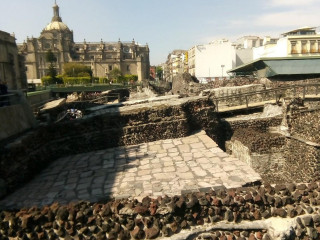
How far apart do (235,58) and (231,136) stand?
41.5 metres

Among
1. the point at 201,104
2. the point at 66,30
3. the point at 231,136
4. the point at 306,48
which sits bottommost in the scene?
the point at 231,136

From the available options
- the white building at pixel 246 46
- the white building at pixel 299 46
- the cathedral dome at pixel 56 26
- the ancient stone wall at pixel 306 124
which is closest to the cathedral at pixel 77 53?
the cathedral dome at pixel 56 26

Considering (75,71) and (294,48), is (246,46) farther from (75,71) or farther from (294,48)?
(75,71)

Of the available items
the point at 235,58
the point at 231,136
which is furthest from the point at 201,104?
the point at 235,58

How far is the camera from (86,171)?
255 inches

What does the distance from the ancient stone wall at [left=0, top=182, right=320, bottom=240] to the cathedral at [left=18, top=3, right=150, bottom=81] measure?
249ft

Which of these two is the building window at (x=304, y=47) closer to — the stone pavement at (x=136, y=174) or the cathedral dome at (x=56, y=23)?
the stone pavement at (x=136, y=174)

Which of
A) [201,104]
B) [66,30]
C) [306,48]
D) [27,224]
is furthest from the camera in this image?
[66,30]

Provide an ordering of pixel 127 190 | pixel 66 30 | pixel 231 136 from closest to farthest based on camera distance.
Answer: pixel 127 190 → pixel 231 136 → pixel 66 30

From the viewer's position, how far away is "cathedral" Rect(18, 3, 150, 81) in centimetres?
7800

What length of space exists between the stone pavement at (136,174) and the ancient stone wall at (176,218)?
94 centimetres

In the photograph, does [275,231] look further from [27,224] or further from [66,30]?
[66,30]

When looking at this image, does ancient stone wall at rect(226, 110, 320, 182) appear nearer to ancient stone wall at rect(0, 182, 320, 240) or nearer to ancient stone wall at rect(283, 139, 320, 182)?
ancient stone wall at rect(283, 139, 320, 182)

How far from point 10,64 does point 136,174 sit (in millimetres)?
21659
